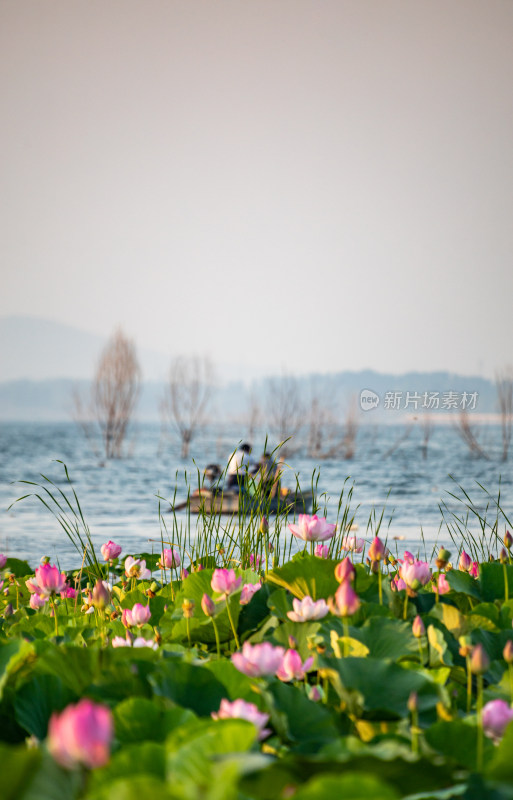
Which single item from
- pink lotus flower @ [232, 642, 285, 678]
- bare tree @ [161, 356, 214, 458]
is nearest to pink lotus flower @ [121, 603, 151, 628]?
pink lotus flower @ [232, 642, 285, 678]

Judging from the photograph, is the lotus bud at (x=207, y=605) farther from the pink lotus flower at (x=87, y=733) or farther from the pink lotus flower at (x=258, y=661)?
the pink lotus flower at (x=87, y=733)

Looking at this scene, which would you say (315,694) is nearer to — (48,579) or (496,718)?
(496,718)

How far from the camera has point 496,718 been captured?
55 cm

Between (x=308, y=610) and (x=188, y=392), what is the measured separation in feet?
61.2

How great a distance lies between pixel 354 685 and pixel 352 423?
18622 millimetres

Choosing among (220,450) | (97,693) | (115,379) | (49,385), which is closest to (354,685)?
(97,693)

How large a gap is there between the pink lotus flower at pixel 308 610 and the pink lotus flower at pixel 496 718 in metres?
0.24

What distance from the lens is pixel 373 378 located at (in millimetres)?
23547

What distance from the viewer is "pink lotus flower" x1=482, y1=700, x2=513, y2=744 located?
547mm

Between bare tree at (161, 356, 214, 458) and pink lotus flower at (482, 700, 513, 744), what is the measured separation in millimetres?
18271

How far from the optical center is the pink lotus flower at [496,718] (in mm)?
547

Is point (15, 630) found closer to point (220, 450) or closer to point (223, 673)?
point (223, 673)

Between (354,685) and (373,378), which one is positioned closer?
(354,685)

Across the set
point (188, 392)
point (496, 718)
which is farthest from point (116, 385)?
point (496, 718)
